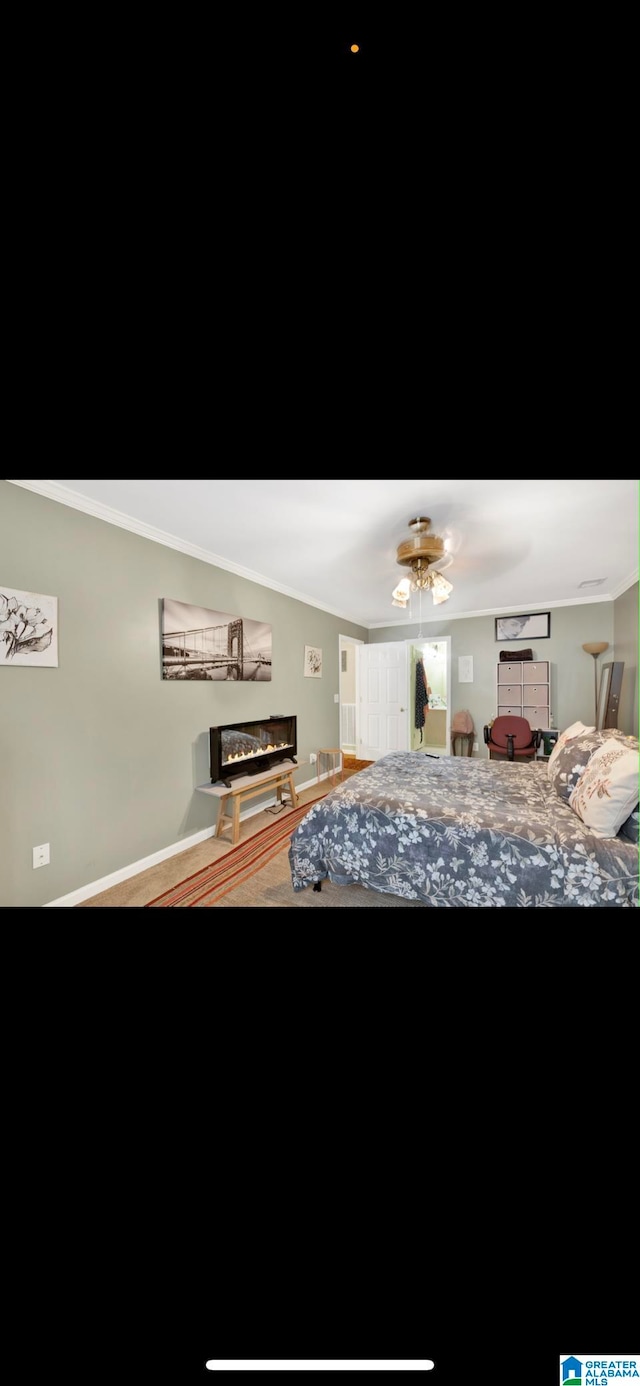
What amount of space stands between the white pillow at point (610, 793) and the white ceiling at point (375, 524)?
0.98m

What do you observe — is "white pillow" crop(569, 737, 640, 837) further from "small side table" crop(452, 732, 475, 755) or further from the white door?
the white door

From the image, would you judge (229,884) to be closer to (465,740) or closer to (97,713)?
(97,713)

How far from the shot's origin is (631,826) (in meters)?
1.48

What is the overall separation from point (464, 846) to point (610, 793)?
0.62m

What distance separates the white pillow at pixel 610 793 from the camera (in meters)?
1.48

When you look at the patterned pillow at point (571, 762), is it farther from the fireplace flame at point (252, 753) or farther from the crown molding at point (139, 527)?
the crown molding at point (139, 527)

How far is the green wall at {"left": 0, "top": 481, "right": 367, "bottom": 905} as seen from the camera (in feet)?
5.21

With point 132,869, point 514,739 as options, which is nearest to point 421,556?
point 514,739

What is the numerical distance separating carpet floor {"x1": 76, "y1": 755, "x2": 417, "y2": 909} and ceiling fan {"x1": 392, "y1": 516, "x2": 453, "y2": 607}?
1.72 meters

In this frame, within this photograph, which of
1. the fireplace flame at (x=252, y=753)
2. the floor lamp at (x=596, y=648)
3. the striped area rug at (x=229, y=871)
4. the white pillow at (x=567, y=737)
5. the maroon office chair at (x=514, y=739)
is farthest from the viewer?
the maroon office chair at (x=514, y=739)

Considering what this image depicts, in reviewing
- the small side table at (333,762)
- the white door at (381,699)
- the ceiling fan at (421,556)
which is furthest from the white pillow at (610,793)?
the white door at (381,699)
